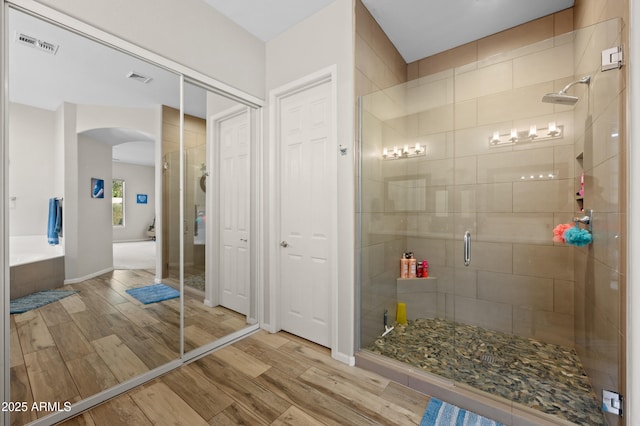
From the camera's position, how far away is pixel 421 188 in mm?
2180

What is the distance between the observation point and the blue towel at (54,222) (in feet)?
5.13

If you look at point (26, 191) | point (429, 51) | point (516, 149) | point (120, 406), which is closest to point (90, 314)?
point (120, 406)

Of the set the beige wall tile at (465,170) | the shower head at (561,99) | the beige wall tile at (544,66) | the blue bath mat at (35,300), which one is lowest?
the blue bath mat at (35,300)

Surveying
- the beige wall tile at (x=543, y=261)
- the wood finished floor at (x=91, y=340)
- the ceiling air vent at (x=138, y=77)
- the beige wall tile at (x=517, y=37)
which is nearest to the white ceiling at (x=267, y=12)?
the ceiling air vent at (x=138, y=77)

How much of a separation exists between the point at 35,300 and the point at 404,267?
268cm

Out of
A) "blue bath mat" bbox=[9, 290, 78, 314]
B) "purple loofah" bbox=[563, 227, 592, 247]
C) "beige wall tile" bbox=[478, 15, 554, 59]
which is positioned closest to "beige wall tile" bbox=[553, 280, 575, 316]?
"purple loofah" bbox=[563, 227, 592, 247]

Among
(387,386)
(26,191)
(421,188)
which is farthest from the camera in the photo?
(421,188)

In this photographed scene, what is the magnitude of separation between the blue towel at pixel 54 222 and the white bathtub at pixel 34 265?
3cm

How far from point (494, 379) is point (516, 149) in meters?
1.63

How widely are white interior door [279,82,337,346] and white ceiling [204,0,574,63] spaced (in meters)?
0.65

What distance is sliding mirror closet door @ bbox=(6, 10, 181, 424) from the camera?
57.3 inches

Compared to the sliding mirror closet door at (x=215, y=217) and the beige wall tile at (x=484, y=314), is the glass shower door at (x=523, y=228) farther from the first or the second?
the sliding mirror closet door at (x=215, y=217)

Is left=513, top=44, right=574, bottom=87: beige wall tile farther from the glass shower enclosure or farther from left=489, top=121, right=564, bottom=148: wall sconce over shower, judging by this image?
left=489, top=121, right=564, bottom=148: wall sconce over shower

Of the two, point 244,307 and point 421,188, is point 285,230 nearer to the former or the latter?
point 244,307
